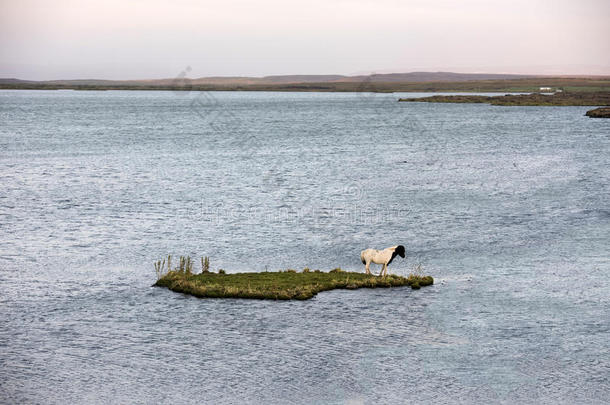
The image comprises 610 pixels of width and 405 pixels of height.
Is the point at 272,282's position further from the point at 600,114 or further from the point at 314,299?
the point at 600,114

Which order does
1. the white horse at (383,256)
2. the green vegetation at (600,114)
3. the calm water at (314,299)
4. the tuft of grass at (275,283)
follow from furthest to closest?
the green vegetation at (600,114) → the white horse at (383,256) → the tuft of grass at (275,283) → the calm water at (314,299)

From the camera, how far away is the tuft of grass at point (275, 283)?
91.1 feet

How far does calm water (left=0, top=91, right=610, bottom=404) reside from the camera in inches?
783

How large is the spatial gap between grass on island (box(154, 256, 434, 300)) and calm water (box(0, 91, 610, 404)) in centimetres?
64

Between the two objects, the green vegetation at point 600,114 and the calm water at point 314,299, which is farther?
the green vegetation at point 600,114

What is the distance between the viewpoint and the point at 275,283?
2878 cm

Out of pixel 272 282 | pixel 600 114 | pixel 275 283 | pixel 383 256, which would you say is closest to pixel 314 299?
pixel 275 283

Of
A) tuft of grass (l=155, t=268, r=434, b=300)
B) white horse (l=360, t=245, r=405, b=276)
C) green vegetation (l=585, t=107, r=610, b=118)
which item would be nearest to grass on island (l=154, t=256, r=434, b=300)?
tuft of grass (l=155, t=268, r=434, b=300)

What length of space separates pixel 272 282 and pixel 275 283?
27cm

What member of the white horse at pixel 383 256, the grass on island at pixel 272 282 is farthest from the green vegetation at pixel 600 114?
the grass on island at pixel 272 282

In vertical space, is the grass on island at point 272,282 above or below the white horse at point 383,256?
below

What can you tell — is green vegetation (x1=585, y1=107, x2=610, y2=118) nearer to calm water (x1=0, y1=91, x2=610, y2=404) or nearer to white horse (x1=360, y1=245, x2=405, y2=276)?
calm water (x1=0, y1=91, x2=610, y2=404)

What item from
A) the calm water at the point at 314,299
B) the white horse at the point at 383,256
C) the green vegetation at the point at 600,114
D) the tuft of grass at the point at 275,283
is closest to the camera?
the calm water at the point at 314,299

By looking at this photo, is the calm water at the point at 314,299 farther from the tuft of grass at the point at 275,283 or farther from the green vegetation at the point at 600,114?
the green vegetation at the point at 600,114
